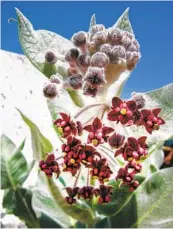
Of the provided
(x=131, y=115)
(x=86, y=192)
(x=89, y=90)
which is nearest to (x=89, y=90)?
(x=89, y=90)

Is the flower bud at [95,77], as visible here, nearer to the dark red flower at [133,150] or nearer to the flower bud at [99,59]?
the flower bud at [99,59]

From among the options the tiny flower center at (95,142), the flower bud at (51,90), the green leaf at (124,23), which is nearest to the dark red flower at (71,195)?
the tiny flower center at (95,142)

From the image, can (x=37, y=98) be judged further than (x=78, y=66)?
Yes

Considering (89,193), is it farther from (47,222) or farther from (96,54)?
(96,54)

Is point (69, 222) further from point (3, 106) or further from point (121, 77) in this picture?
point (3, 106)

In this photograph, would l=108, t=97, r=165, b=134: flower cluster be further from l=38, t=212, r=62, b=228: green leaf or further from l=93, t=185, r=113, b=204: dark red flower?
l=38, t=212, r=62, b=228: green leaf

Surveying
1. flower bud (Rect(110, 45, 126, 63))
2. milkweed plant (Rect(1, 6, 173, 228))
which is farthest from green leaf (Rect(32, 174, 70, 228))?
flower bud (Rect(110, 45, 126, 63))

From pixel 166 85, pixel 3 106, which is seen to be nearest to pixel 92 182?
pixel 166 85
